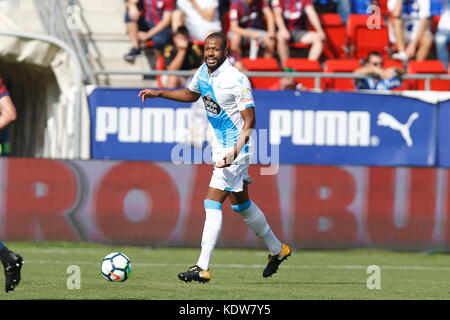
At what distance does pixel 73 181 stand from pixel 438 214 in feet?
17.5

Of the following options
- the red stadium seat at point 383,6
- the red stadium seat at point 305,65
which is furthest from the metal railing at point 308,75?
Answer: the red stadium seat at point 383,6

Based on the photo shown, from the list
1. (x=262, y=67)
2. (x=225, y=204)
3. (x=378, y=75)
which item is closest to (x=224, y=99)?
(x=225, y=204)

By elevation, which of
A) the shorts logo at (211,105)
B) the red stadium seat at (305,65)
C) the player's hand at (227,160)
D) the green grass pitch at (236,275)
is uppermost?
the red stadium seat at (305,65)

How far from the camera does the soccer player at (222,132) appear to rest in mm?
9062

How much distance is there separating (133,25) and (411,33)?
16.3ft

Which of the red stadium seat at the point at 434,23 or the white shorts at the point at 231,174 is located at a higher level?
the red stadium seat at the point at 434,23

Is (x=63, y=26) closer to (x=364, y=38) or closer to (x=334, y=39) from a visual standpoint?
(x=334, y=39)

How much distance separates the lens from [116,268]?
29.5ft

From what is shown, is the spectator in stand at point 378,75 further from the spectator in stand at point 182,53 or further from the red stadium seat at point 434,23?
the spectator in stand at point 182,53

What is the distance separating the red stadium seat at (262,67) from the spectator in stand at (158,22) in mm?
1398

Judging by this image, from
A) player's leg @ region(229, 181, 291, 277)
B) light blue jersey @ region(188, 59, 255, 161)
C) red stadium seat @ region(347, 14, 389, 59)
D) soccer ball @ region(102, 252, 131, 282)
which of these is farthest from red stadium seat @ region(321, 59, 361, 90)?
soccer ball @ region(102, 252, 131, 282)
